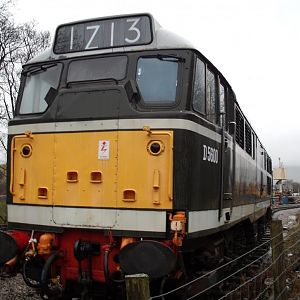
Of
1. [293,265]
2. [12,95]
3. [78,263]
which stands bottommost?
[293,265]

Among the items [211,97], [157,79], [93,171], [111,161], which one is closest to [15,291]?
[93,171]

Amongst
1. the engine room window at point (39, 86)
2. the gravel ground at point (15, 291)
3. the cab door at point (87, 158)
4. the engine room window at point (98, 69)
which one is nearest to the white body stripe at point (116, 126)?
the cab door at point (87, 158)

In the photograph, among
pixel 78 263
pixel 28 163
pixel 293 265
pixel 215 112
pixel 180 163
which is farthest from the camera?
pixel 293 265

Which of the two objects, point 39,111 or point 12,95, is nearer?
point 39,111

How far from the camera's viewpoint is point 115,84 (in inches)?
219

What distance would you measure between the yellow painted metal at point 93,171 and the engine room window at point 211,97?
44.0 inches

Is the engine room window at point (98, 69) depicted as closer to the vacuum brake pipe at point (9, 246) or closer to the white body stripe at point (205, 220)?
the white body stripe at point (205, 220)

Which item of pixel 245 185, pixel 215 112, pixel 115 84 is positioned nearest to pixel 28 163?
pixel 115 84

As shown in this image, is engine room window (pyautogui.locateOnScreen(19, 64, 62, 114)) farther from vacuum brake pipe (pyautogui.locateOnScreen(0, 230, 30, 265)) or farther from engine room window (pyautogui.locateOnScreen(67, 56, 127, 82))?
vacuum brake pipe (pyautogui.locateOnScreen(0, 230, 30, 265))

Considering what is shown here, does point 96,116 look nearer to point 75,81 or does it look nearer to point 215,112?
point 75,81

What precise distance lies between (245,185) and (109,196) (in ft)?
14.4

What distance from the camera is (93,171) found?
539 centimetres

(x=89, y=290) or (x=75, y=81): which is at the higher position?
(x=75, y=81)

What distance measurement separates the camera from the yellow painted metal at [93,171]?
5.11m
